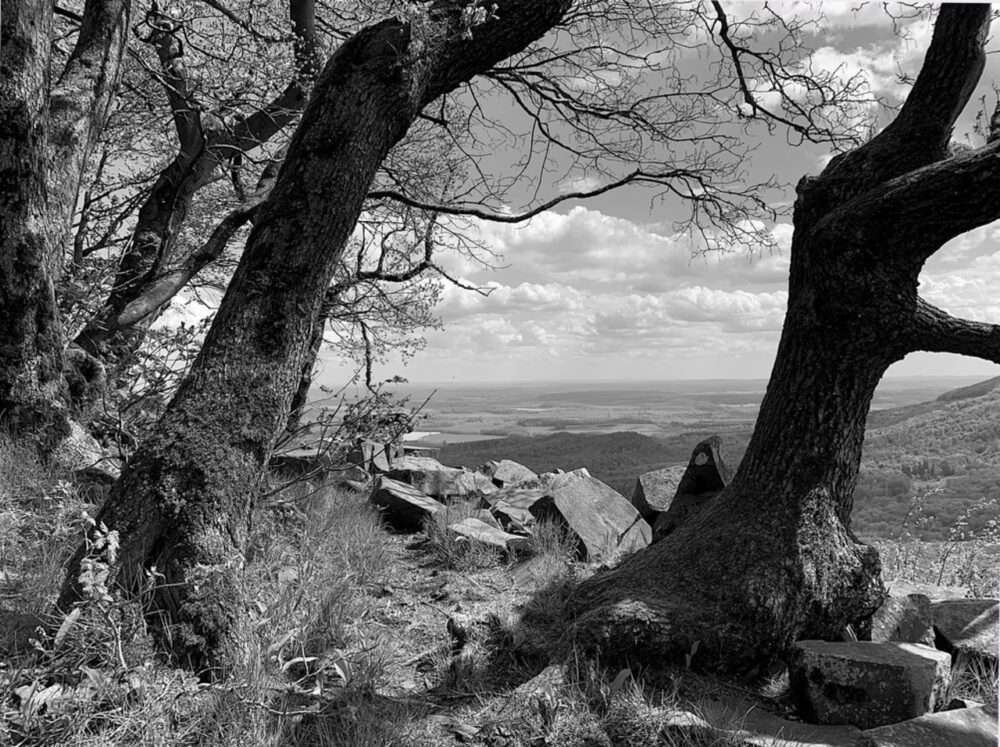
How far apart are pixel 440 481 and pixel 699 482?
13.5 ft

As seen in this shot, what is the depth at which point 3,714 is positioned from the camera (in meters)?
2.41

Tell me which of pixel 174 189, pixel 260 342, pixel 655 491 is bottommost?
pixel 655 491

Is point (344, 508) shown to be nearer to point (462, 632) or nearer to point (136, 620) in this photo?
point (462, 632)

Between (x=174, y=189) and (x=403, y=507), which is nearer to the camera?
(x=403, y=507)

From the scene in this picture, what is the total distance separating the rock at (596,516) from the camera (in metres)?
6.39

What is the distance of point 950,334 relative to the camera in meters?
3.82

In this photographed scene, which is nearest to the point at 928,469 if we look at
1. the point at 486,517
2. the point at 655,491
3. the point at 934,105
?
the point at 655,491

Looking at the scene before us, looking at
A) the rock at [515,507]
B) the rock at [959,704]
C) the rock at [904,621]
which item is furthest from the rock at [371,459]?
the rock at [959,704]

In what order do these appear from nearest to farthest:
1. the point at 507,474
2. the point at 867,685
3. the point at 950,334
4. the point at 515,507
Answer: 1. the point at 867,685
2. the point at 950,334
3. the point at 515,507
4. the point at 507,474

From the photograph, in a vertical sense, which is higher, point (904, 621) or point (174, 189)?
point (174, 189)

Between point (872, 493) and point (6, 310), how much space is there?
16.8m

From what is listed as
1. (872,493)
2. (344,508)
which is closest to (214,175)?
(344,508)

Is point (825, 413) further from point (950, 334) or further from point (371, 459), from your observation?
point (371, 459)

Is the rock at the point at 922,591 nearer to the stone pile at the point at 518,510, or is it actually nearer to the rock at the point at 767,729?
the rock at the point at 767,729
